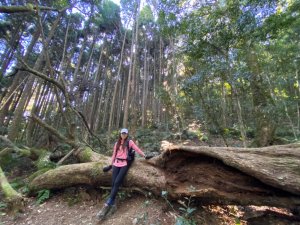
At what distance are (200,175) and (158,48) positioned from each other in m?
23.0

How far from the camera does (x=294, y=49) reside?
39.7ft

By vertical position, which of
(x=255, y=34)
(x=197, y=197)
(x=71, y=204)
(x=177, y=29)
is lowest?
(x=71, y=204)

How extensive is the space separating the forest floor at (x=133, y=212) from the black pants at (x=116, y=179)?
340 mm

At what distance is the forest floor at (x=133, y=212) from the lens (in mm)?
3740

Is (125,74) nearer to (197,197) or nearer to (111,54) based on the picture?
(111,54)

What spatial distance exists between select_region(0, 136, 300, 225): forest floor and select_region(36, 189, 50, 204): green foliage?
0.09m

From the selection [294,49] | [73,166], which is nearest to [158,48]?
[294,49]

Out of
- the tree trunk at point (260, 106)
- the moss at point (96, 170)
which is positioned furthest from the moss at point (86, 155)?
the tree trunk at point (260, 106)

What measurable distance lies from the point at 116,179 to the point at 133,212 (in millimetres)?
765

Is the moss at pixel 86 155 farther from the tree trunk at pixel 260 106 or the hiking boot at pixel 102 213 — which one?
the tree trunk at pixel 260 106

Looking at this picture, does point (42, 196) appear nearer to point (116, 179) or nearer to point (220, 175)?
point (116, 179)

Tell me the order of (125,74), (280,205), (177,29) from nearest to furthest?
(280,205)
(177,29)
(125,74)

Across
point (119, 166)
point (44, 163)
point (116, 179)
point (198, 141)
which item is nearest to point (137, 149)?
point (119, 166)

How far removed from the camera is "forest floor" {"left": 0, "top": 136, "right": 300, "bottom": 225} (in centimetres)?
374
